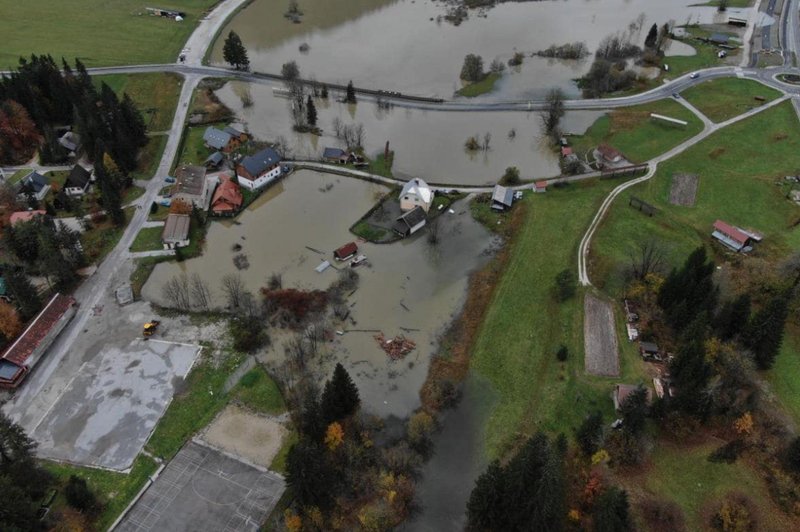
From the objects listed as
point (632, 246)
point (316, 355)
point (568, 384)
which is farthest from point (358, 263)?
point (632, 246)

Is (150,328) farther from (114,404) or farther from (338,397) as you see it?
(338,397)

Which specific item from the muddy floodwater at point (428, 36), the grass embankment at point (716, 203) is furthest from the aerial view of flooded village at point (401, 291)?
the muddy floodwater at point (428, 36)

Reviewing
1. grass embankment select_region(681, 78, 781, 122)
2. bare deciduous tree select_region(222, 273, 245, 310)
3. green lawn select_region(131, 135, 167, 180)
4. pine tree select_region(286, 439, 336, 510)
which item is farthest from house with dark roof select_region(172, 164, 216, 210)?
grass embankment select_region(681, 78, 781, 122)

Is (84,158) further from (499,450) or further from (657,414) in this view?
(657,414)

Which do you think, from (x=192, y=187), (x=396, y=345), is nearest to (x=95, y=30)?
(x=192, y=187)

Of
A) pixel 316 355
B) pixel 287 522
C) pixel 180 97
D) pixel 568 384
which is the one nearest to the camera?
pixel 287 522

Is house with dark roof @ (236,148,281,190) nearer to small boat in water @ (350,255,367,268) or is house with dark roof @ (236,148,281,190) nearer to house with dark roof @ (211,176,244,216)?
house with dark roof @ (211,176,244,216)
